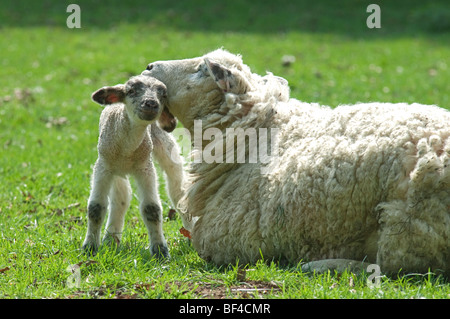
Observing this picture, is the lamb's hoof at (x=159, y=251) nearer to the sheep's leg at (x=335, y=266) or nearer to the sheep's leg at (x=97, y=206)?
the sheep's leg at (x=97, y=206)

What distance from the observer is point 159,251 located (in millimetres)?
5020

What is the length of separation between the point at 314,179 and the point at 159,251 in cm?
139

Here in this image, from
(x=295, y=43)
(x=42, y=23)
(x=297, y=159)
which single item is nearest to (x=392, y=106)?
(x=297, y=159)

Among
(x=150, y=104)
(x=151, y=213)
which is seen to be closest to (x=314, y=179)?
(x=150, y=104)

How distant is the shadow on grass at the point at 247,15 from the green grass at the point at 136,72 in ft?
0.21

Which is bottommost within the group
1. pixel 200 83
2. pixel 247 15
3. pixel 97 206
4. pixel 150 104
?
pixel 97 206

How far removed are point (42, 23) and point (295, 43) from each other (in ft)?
25.8

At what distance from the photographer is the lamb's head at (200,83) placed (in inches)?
195

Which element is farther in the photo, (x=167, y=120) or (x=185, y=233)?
Answer: (x=185, y=233)

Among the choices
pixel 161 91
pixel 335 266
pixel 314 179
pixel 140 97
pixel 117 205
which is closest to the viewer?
pixel 335 266

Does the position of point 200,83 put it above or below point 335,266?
above

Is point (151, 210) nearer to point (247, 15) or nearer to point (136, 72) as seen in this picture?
point (136, 72)

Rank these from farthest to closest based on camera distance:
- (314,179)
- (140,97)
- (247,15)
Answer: (247,15)
(140,97)
(314,179)
